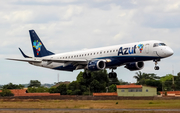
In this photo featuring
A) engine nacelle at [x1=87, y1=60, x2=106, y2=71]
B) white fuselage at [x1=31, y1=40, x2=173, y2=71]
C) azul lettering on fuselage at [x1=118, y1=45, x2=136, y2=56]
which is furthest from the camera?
engine nacelle at [x1=87, y1=60, x2=106, y2=71]

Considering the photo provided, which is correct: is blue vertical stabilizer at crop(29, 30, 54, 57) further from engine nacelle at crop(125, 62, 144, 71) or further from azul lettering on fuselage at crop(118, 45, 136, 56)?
azul lettering on fuselage at crop(118, 45, 136, 56)

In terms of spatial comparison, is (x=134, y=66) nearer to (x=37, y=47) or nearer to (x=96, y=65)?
(x=96, y=65)

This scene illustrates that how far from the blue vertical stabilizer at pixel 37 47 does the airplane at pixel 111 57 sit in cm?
219

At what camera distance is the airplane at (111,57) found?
200 feet

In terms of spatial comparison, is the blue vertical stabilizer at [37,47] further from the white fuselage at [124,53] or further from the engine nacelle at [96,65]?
the engine nacelle at [96,65]

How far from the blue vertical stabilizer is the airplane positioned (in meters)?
2.19

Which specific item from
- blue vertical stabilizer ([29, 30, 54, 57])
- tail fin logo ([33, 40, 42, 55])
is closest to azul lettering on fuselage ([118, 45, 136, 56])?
blue vertical stabilizer ([29, 30, 54, 57])

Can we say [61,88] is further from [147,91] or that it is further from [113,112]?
[113,112]

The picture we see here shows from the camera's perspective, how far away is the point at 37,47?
8200cm

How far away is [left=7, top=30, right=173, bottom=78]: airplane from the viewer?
60.9 m

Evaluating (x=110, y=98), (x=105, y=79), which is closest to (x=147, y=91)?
(x=110, y=98)

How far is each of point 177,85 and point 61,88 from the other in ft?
159

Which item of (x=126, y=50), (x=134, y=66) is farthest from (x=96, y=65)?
(x=134, y=66)

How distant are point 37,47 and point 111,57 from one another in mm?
22141
